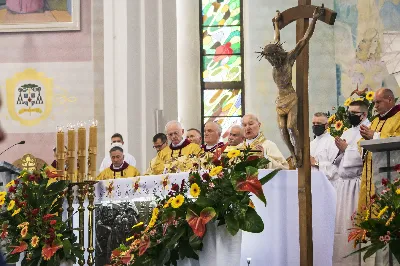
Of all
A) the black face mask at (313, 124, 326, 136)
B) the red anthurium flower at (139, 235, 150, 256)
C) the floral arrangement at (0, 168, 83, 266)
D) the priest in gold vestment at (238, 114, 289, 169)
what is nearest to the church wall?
the black face mask at (313, 124, 326, 136)

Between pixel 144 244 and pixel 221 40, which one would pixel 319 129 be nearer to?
pixel 144 244

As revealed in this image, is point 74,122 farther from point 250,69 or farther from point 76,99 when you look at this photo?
point 250,69

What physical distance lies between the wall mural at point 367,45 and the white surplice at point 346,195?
4579 millimetres

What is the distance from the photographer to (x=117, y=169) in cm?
1074

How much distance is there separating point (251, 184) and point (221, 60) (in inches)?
381

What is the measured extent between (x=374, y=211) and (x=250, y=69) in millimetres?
7957

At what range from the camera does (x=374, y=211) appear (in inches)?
270

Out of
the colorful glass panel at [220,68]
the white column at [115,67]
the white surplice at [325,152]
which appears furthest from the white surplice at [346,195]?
the colorful glass panel at [220,68]

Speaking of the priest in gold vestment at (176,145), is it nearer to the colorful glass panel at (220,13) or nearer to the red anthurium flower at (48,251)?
the red anthurium flower at (48,251)

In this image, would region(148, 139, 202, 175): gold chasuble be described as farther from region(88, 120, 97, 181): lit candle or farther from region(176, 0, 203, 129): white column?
region(176, 0, 203, 129): white column

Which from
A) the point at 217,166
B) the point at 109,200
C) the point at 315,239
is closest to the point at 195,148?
the point at 109,200

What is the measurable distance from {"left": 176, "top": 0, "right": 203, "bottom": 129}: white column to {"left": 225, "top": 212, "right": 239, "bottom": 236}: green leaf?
357 inches

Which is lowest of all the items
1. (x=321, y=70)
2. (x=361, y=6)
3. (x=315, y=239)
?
(x=315, y=239)

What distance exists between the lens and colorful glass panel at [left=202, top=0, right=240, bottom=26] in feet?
51.2
